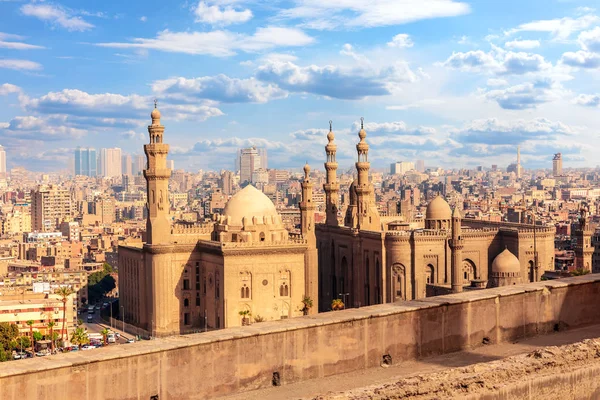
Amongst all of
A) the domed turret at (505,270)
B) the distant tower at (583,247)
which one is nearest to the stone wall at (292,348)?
the domed turret at (505,270)

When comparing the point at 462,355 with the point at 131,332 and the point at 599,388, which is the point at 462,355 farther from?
the point at 131,332

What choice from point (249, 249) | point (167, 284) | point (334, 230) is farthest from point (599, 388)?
point (334, 230)

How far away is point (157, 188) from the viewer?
38438mm

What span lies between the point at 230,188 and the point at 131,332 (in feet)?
519

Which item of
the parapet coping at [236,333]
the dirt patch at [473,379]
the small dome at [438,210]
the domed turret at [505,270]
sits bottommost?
the domed turret at [505,270]

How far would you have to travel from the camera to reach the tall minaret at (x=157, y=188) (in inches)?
1497

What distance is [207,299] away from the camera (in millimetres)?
37375

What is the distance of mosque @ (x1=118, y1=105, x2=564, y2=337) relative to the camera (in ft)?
117

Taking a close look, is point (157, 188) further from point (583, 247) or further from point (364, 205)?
point (583, 247)

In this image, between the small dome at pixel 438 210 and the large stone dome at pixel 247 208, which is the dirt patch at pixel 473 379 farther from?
the small dome at pixel 438 210

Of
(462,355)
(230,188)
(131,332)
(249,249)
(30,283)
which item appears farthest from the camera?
(230,188)

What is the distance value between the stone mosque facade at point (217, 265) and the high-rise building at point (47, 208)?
87838 millimetres

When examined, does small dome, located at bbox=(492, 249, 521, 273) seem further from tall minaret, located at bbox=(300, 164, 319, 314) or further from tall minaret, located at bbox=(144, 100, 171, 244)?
tall minaret, located at bbox=(144, 100, 171, 244)

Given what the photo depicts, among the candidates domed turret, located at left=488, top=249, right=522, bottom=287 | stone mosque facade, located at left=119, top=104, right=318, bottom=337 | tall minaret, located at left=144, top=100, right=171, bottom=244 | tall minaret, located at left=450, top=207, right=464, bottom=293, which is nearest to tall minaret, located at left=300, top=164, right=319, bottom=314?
stone mosque facade, located at left=119, top=104, right=318, bottom=337
